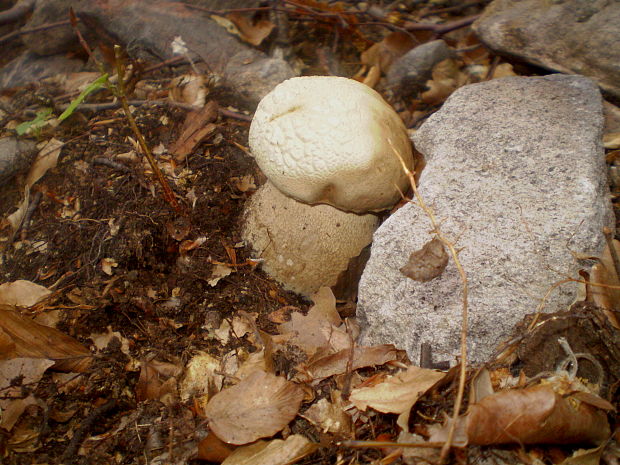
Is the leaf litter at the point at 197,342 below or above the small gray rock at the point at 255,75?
below

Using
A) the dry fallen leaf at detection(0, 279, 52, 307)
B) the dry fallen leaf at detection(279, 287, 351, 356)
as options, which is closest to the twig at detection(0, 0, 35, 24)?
the dry fallen leaf at detection(0, 279, 52, 307)

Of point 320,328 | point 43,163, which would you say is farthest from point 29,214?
point 320,328

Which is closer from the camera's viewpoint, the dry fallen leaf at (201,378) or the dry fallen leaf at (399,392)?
the dry fallen leaf at (399,392)

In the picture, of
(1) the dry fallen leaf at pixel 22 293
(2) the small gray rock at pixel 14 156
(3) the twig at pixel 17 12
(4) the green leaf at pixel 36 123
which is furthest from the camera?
(3) the twig at pixel 17 12

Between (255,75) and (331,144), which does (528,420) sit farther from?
(255,75)

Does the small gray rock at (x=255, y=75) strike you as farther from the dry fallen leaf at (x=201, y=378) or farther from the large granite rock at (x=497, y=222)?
the dry fallen leaf at (x=201, y=378)

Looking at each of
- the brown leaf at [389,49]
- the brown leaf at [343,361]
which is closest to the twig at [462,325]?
the brown leaf at [343,361]

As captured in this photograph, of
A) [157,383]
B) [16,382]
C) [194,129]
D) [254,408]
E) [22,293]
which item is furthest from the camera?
[194,129]
